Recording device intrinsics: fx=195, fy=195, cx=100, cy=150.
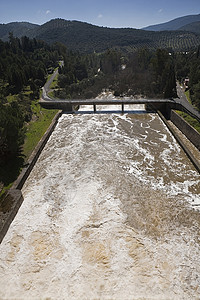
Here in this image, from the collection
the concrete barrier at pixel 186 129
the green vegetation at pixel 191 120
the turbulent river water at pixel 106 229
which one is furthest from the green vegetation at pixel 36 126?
the green vegetation at pixel 191 120

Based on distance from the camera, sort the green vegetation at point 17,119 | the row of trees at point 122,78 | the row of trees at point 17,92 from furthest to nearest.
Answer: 1. the row of trees at point 122,78
2. the row of trees at point 17,92
3. the green vegetation at point 17,119

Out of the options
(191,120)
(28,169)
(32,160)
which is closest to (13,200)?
(28,169)

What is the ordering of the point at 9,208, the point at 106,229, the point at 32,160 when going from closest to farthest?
the point at 106,229, the point at 9,208, the point at 32,160

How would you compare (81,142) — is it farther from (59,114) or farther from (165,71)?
(165,71)

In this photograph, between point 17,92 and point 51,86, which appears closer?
point 17,92

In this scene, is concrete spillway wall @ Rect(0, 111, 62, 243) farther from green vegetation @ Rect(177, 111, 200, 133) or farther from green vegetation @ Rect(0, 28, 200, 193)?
green vegetation @ Rect(177, 111, 200, 133)

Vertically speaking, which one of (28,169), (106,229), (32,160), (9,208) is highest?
(32,160)

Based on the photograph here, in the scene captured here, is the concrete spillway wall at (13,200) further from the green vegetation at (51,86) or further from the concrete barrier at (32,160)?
the green vegetation at (51,86)

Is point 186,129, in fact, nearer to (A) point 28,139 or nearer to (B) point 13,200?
(A) point 28,139
